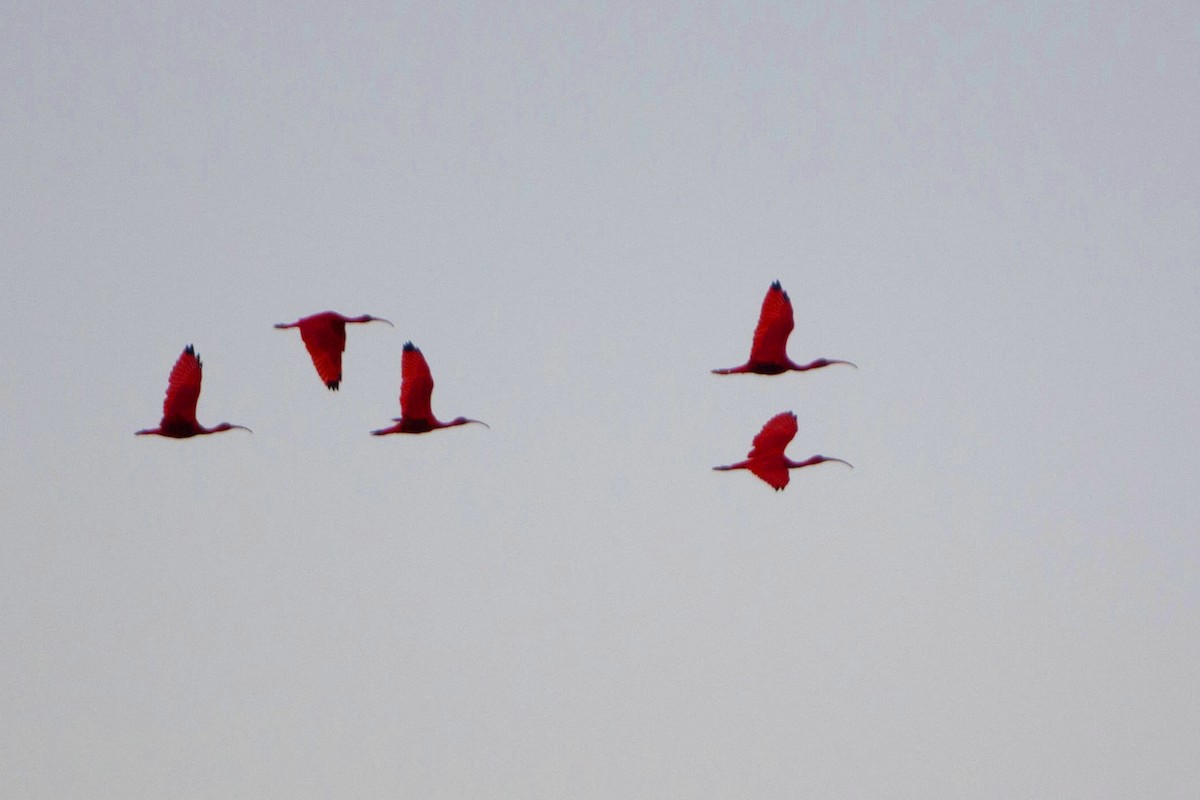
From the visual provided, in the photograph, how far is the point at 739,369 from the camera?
5088 centimetres

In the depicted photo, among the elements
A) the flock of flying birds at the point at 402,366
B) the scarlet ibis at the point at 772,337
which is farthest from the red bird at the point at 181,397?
the scarlet ibis at the point at 772,337

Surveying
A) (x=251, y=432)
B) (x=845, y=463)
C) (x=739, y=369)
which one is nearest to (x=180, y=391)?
(x=251, y=432)

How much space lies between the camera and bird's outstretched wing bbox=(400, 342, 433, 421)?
50.2m

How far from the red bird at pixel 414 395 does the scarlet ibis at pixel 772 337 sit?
5656mm

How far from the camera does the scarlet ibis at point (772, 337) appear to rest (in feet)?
164

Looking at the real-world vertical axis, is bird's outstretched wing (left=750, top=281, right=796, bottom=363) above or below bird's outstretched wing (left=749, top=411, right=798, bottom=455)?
above

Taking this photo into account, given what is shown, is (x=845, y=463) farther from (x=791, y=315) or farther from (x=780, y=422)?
(x=791, y=315)

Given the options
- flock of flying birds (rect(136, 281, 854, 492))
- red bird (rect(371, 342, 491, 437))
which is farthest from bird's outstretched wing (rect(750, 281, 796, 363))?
red bird (rect(371, 342, 491, 437))

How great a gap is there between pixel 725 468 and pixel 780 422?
185 cm

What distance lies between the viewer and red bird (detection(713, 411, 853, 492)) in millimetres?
53469

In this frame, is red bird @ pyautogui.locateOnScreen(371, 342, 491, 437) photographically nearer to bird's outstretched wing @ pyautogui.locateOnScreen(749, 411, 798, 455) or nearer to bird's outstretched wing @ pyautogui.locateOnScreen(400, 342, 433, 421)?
bird's outstretched wing @ pyautogui.locateOnScreen(400, 342, 433, 421)

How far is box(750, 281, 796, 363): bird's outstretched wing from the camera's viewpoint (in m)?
49.9

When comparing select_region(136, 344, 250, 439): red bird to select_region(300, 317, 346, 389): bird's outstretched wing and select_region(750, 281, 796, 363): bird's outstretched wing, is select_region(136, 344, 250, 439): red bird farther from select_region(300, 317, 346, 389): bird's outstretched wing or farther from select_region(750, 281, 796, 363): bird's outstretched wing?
select_region(750, 281, 796, 363): bird's outstretched wing

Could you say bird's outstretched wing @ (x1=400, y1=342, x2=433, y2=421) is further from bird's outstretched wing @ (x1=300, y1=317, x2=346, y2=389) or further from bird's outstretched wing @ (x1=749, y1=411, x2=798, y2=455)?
bird's outstretched wing @ (x1=749, y1=411, x2=798, y2=455)
